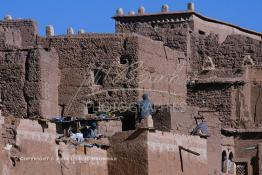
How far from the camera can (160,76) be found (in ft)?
146

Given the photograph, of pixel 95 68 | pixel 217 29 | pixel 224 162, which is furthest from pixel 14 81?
pixel 217 29

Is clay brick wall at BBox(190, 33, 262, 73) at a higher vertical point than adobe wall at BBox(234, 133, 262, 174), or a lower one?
higher

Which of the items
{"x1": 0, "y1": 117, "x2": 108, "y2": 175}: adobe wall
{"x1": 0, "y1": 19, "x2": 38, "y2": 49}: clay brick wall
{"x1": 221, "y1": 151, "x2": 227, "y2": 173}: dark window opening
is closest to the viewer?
{"x1": 0, "y1": 117, "x2": 108, "y2": 175}: adobe wall

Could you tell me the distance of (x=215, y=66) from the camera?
48.3 meters

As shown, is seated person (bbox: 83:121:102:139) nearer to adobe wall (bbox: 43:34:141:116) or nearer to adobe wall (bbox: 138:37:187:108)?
adobe wall (bbox: 43:34:141:116)

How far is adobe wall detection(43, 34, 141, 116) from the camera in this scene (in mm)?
43500

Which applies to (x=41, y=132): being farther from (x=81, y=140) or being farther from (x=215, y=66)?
(x=215, y=66)

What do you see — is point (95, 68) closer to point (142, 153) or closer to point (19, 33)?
point (19, 33)

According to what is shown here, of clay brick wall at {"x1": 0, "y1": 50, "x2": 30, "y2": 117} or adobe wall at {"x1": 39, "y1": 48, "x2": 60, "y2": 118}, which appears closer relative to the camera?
clay brick wall at {"x1": 0, "y1": 50, "x2": 30, "y2": 117}

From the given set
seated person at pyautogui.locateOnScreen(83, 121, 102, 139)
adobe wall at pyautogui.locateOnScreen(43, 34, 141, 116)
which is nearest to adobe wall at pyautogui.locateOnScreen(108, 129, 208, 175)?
seated person at pyautogui.locateOnScreen(83, 121, 102, 139)

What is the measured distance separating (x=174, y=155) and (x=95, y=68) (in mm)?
10278

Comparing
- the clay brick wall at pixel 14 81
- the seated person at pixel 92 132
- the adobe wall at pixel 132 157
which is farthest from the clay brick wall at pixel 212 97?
the adobe wall at pixel 132 157

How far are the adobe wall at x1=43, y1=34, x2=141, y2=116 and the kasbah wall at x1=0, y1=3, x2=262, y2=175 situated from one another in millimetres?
35

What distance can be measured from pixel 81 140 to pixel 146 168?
186 cm
